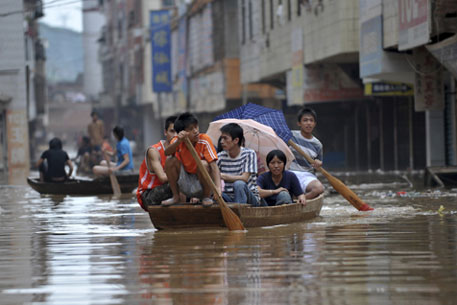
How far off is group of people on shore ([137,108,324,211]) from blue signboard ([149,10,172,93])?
42341mm

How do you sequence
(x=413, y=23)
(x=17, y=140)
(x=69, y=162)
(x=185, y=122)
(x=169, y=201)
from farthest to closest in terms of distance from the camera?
1. (x=17, y=140)
2. (x=413, y=23)
3. (x=69, y=162)
4. (x=169, y=201)
5. (x=185, y=122)

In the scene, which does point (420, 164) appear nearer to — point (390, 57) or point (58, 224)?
point (390, 57)

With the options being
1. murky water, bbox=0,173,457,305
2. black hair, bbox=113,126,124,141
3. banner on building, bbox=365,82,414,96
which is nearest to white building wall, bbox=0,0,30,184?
banner on building, bbox=365,82,414,96

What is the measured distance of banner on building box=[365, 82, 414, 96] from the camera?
2877 cm

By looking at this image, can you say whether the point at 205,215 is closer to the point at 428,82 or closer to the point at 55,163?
the point at 55,163

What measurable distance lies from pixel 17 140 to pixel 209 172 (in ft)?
88.2

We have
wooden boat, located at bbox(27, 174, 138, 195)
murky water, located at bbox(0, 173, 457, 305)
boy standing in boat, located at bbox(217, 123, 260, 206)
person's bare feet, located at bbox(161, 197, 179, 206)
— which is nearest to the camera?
murky water, located at bbox(0, 173, 457, 305)

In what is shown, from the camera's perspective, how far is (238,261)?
28.6 ft

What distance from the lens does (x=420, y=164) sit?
30203mm

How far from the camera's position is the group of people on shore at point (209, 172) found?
11376 mm

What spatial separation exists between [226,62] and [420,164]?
16.3 metres

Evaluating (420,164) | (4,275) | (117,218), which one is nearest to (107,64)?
(420,164)

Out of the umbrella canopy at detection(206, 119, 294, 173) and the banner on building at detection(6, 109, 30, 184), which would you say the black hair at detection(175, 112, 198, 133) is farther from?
the banner on building at detection(6, 109, 30, 184)

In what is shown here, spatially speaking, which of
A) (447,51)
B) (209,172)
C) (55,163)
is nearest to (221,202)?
(209,172)
